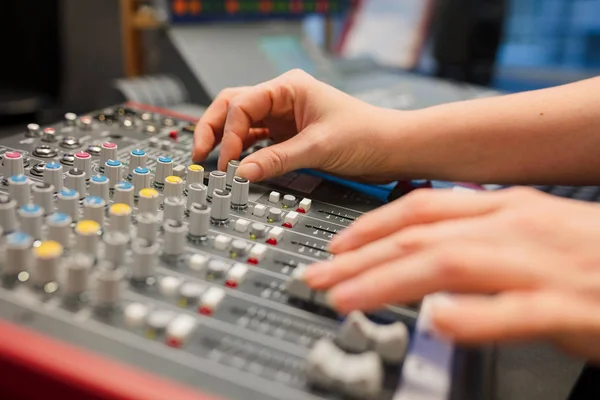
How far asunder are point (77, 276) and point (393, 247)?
0.94 ft

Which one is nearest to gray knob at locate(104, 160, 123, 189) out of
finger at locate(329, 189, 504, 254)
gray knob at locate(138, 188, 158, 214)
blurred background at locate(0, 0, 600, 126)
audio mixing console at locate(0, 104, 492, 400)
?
audio mixing console at locate(0, 104, 492, 400)

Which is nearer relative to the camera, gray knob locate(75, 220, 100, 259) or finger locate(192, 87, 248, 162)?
gray knob locate(75, 220, 100, 259)

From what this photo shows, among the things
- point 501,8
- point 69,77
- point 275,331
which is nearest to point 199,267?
point 275,331

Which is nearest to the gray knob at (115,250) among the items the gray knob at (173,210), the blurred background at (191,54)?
the gray knob at (173,210)

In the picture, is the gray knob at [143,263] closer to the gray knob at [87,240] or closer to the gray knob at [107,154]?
the gray knob at [87,240]

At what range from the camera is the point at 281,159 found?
85 centimetres

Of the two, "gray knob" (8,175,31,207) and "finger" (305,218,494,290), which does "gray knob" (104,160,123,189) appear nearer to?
"gray knob" (8,175,31,207)

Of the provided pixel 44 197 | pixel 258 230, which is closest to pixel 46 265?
pixel 44 197

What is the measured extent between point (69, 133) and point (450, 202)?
2.20ft

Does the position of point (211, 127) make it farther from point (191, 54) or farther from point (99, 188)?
point (191, 54)

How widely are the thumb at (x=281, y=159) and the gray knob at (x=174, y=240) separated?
228 millimetres

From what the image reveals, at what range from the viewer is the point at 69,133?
3.10 ft

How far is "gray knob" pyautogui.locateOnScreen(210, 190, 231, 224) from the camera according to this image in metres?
0.69

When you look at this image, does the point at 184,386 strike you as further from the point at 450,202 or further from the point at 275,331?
the point at 450,202
